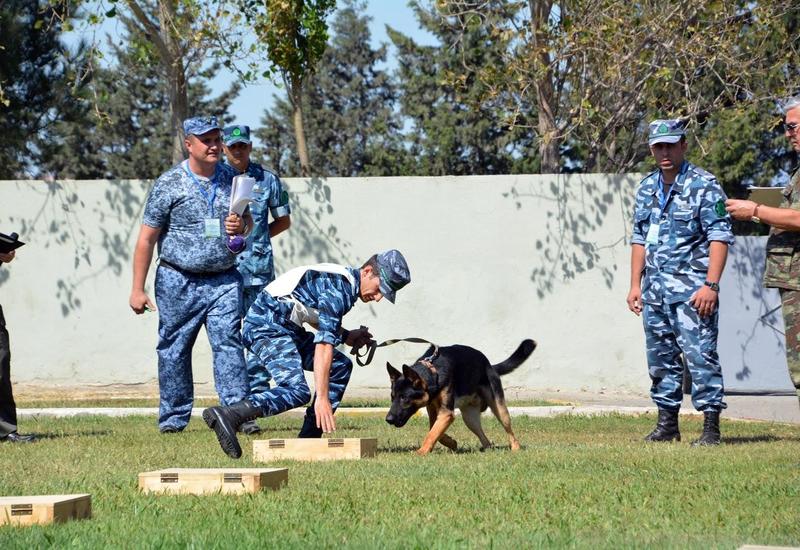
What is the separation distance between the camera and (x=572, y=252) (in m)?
14.6

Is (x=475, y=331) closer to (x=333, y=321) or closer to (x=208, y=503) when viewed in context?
(x=333, y=321)

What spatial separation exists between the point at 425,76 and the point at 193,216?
47.6m

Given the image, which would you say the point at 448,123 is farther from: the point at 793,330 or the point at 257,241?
the point at 793,330

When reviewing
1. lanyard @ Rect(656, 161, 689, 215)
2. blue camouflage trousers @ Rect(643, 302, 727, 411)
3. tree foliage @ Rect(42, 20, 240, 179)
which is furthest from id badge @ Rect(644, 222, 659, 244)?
tree foliage @ Rect(42, 20, 240, 179)

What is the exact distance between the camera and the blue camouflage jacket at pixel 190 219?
9.41 metres

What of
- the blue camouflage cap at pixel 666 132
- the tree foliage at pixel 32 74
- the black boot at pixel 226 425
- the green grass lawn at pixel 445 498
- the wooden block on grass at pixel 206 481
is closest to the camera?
the green grass lawn at pixel 445 498

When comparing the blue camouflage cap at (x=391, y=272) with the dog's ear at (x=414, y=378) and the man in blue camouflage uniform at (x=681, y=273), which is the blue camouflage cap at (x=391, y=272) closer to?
the dog's ear at (x=414, y=378)

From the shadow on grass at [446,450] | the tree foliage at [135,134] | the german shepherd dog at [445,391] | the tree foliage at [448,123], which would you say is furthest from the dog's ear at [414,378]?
the tree foliage at [135,134]

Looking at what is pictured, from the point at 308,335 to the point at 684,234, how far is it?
266 centimetres

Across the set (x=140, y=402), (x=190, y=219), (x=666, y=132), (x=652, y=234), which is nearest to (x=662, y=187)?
(x=652, y=234)

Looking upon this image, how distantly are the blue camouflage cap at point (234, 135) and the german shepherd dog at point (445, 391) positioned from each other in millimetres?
2643

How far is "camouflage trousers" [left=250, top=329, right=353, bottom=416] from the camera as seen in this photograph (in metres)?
7.82

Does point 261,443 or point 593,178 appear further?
point 593,178

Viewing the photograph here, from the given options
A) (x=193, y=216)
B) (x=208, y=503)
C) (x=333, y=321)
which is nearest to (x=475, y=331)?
(x=193, y=216)
